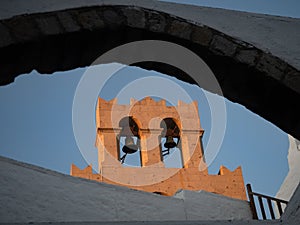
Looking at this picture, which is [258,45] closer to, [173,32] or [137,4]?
[173,32]

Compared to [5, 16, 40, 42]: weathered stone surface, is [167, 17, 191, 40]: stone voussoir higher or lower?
higher

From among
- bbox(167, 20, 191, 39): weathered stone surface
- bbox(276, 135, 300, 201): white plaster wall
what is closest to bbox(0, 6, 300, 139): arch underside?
bbox(167, 20, 191, 39): weathered stone surface

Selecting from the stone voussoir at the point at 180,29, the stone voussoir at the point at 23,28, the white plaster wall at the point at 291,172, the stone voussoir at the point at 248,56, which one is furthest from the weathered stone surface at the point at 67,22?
the white plaster wall at the point at 291,172

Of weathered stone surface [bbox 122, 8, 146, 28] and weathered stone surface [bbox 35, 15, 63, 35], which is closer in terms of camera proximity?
weathered stone surface [bbox 35, 15, 63, 35]

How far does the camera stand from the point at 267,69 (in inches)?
112

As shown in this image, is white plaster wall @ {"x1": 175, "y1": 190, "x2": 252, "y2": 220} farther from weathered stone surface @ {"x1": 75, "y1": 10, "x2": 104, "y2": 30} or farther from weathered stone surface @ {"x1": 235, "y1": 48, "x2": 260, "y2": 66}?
weathered stone surface @ {"x1": 75, "y1": 10, "x2": 104, "y2": 30}

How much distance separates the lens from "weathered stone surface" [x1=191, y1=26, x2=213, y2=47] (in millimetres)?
2906

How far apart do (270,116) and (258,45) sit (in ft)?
1.61

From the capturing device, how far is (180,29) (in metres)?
2.94

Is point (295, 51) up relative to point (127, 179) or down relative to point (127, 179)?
down

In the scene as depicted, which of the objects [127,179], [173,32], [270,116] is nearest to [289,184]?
[127,179]

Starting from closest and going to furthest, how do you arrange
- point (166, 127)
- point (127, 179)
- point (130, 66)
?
point (130, 66) < point (127, 179) < point (166, 127)

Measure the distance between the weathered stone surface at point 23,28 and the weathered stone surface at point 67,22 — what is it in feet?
0.52

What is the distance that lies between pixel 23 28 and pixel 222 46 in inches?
46.9
